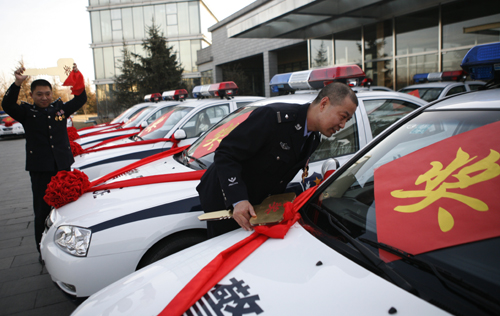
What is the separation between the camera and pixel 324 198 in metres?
1.83

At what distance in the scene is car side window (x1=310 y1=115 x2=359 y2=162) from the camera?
2.97 m

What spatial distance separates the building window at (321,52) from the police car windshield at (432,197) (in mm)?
14130

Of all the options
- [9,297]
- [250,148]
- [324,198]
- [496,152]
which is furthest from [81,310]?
[9,297]

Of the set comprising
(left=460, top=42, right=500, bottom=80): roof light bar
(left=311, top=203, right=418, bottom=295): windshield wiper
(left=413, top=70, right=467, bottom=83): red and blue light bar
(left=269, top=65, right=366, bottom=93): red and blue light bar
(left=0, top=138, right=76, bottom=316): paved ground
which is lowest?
(left=0, top=138, right=76, bottom=316): paved ground

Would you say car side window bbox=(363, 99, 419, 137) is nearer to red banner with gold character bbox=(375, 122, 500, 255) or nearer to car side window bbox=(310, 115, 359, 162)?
car side window bbox=(310, 115, 359, 162)

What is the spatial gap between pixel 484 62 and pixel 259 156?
1375 mm

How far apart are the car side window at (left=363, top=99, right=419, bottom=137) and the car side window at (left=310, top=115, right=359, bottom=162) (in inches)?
7.7

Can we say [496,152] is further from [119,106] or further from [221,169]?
[119,106]

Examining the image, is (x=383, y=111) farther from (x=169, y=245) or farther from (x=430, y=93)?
(x=430, y=93)

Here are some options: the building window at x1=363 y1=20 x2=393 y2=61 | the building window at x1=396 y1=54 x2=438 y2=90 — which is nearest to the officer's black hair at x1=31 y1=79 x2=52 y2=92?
the building window at x1=396 y1=54 x2=438 y2=90

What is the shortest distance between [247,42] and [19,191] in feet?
57.9

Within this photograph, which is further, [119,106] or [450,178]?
[119,106]

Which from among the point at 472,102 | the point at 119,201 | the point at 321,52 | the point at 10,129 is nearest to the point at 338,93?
the point at 472,102

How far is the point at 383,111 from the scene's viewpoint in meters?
3.26
